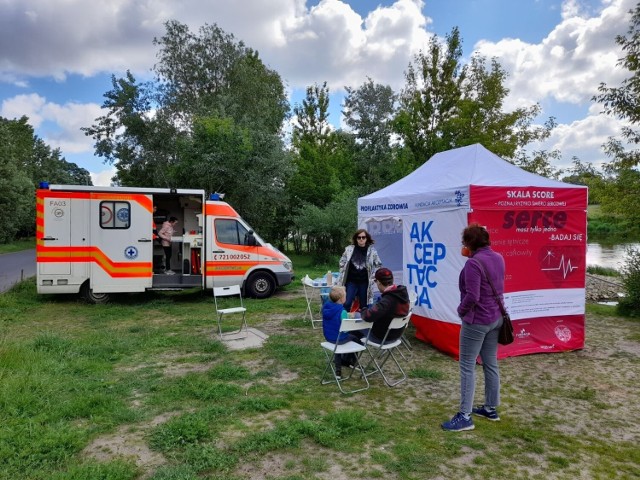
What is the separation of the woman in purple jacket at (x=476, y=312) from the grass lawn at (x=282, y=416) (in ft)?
1.00

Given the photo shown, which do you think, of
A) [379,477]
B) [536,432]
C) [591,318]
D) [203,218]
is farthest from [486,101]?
[379,477]

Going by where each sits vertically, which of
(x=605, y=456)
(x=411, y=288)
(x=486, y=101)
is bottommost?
(x=605, y=456)

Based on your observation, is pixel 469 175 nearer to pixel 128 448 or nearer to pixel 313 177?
pixel 128 448

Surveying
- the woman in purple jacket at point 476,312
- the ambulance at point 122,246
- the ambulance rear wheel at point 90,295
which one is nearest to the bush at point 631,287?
the woman in purple jacket at point 476,312

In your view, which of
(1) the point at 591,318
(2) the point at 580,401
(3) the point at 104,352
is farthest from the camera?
(1) the point at 591,318

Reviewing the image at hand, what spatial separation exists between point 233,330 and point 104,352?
208cm

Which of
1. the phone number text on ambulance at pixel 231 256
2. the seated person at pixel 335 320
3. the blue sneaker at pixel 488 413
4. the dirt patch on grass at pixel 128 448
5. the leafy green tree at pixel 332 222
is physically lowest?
the dirt patch on grass at pixel 128 448

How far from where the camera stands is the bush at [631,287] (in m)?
8.87

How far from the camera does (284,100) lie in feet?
94.4

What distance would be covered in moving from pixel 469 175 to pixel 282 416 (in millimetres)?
4008

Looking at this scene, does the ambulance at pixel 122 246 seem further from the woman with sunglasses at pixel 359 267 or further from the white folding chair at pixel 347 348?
the white folding chair at pixel 347 348

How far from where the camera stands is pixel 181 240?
1090 cm

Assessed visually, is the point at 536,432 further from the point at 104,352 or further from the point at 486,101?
the point at 486,101

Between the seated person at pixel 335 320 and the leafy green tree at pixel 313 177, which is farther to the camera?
the leafy green tree at pixel 313 177
